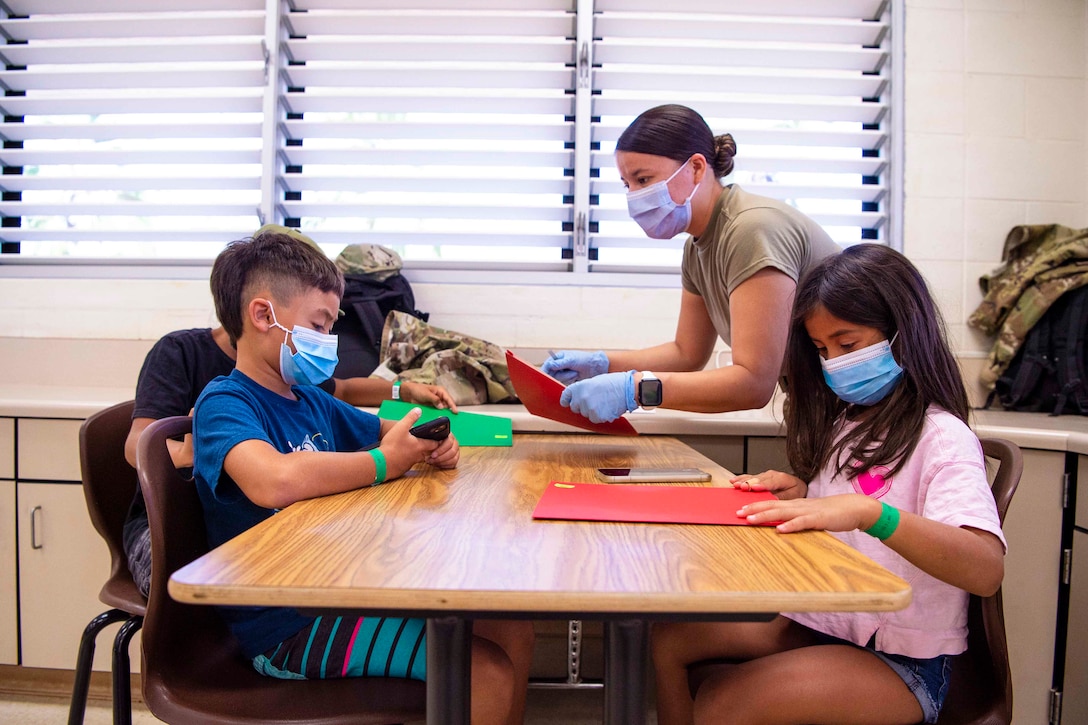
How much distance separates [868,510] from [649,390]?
0.61 m

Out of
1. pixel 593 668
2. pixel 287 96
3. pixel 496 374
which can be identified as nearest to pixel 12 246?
pixel 287 96

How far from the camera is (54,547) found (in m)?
1.94

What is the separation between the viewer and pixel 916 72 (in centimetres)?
263

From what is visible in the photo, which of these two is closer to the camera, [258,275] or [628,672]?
[628,672]

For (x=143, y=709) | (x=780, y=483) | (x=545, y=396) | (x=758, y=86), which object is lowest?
(x=143, y=709)

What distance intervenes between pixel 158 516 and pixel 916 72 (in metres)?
2.86

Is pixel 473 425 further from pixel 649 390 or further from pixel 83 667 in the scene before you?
pixel 83 667

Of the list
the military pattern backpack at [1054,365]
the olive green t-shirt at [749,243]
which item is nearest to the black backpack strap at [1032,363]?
the military pattern backpack at [1054,365]

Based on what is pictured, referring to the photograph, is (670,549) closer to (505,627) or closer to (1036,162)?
(505,627)

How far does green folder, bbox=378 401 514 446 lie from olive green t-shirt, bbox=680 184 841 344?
62 centimetres

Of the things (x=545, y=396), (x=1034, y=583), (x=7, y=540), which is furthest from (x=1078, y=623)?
(x=7, y=540)

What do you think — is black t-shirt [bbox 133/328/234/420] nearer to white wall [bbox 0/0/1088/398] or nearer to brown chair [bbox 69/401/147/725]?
brown chair [bbox 69/401/147/725]

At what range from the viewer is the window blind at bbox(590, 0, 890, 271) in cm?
269

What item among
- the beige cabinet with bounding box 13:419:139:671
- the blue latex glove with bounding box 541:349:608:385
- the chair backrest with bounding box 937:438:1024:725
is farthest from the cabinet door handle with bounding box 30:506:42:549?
the chair backrest with bounding box 937:438:1024:725
